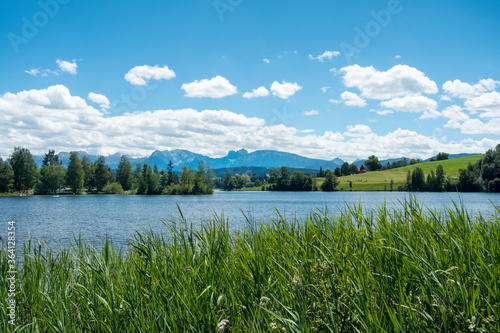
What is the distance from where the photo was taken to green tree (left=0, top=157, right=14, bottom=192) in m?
122

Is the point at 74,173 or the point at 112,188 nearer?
the point at 74,173

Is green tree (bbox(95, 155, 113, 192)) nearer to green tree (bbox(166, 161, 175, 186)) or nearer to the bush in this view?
the bush

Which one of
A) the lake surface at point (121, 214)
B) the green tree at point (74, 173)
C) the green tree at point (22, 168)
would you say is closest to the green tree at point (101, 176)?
the green tree at point (74, 173)

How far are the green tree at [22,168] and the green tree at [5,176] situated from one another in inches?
113

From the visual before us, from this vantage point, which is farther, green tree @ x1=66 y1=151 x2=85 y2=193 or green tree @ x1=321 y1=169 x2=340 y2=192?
green tree @ x1=321 y1=169 x2=340 y2=192

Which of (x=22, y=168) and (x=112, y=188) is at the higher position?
(x=22, y=168)

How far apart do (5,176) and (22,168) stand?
22.0 feet

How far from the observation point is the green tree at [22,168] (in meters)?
128

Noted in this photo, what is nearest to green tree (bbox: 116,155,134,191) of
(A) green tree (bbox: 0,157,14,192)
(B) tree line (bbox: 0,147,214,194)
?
(B) tree line (bbox: 0,147,214,194)

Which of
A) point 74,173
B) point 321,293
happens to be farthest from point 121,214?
point 74,173

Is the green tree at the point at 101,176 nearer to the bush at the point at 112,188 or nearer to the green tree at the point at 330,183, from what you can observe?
the bush at the point at 112,188

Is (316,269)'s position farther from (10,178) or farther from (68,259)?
(10,178)

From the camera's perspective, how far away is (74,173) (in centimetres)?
15050

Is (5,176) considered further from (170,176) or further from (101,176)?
(170,176)
